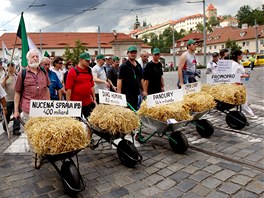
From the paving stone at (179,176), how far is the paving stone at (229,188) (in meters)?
0.58

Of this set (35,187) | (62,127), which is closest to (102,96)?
(62,127)

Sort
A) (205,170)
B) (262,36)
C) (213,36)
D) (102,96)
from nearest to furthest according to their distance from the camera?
(205,170) → (102,96) → (262,36) → (213,36)

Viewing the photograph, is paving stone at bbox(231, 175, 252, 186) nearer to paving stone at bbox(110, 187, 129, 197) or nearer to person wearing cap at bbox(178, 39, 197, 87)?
paving stone at bbox(110, 187, 129, 197)

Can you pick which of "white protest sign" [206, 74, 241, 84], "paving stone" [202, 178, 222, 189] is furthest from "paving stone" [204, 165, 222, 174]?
"white protest sign" [206, 74, 241, 84]

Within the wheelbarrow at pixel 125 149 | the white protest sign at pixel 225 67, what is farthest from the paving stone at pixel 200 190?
the white protest sign at pixel 225 67

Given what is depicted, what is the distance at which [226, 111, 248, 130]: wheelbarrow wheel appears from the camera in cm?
648

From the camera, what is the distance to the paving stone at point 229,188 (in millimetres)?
3705

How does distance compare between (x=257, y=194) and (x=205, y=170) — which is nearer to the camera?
(x=257, y=194)

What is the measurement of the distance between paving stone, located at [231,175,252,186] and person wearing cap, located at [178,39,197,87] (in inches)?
128

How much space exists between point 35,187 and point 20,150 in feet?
6.62

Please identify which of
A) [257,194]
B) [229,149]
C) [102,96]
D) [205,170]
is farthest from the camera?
[229,149]

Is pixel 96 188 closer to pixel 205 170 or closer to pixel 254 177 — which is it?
pixel 205 170

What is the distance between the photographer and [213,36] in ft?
303

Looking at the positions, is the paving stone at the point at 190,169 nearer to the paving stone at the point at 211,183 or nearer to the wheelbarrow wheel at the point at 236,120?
the paving stone at the point at 211,183
